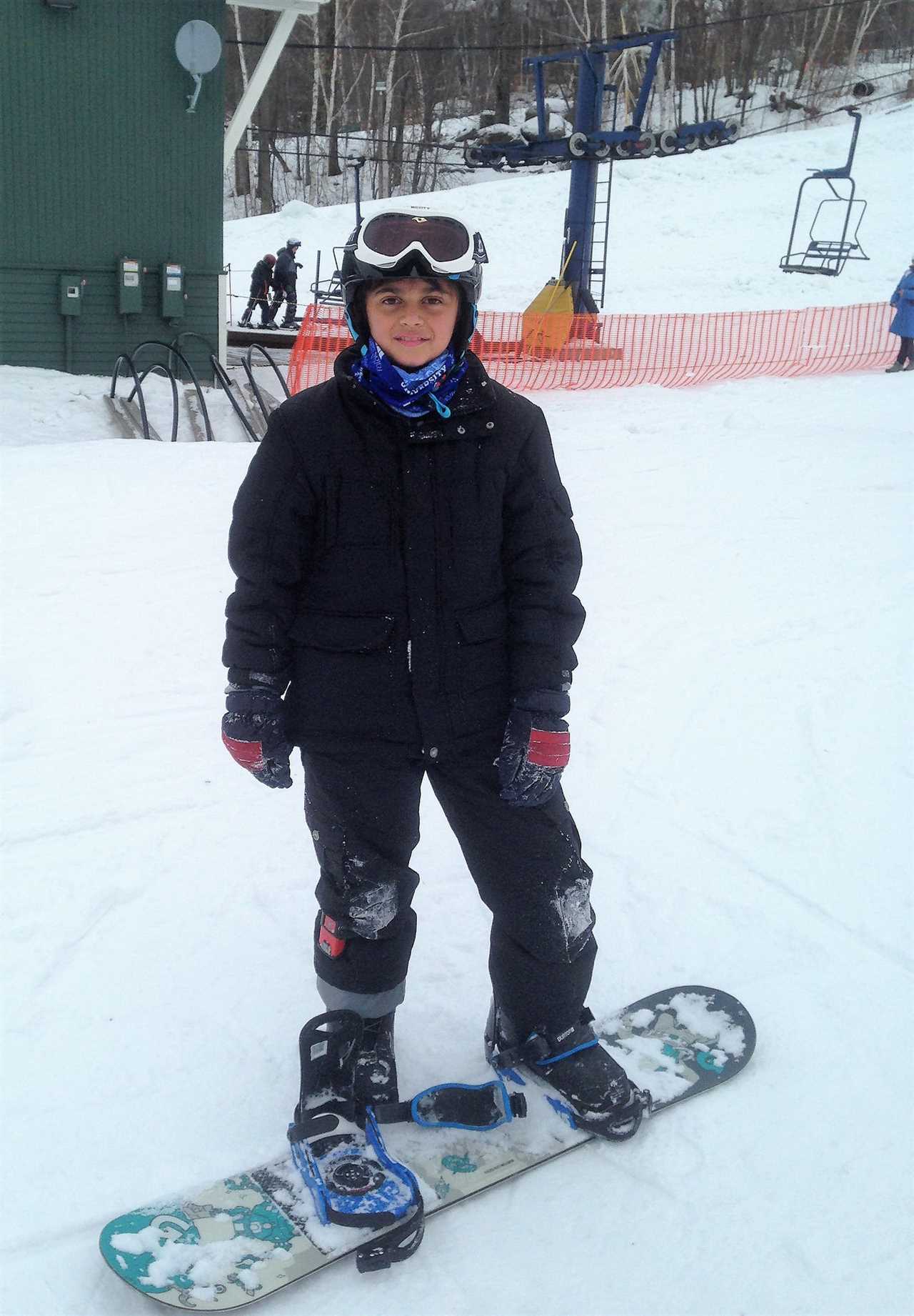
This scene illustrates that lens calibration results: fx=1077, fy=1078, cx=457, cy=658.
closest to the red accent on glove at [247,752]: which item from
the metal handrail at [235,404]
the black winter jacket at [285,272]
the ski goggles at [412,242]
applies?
the ski goggles at [412,242]

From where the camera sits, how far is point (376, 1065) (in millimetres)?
2113

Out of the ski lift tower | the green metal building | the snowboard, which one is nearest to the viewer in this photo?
the snowboard

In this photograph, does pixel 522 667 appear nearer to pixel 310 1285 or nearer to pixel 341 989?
pixel 341 989

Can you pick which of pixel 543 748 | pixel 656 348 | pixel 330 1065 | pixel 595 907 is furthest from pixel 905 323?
pixel 330 1065

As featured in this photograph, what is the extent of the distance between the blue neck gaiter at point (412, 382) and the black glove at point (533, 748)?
531 mm

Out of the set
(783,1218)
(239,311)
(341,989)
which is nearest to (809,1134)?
(783,1218)

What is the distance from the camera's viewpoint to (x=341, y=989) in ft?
6.88

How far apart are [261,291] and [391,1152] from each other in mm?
16199

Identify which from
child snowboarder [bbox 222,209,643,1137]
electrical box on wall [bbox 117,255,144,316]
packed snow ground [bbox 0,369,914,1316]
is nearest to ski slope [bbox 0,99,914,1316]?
packed snow ground [bbox 0,369,914,1316]

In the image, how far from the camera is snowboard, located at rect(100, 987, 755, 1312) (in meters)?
1.72

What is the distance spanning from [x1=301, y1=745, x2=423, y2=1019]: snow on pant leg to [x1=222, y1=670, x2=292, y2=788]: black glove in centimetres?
9

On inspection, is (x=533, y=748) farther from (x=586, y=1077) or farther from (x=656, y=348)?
(x=656, y=348)

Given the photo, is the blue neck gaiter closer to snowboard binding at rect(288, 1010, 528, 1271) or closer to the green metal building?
snowboard binding at rect(288, 1010, 528, 1271)

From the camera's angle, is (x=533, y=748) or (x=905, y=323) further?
(x=905, y=323)
